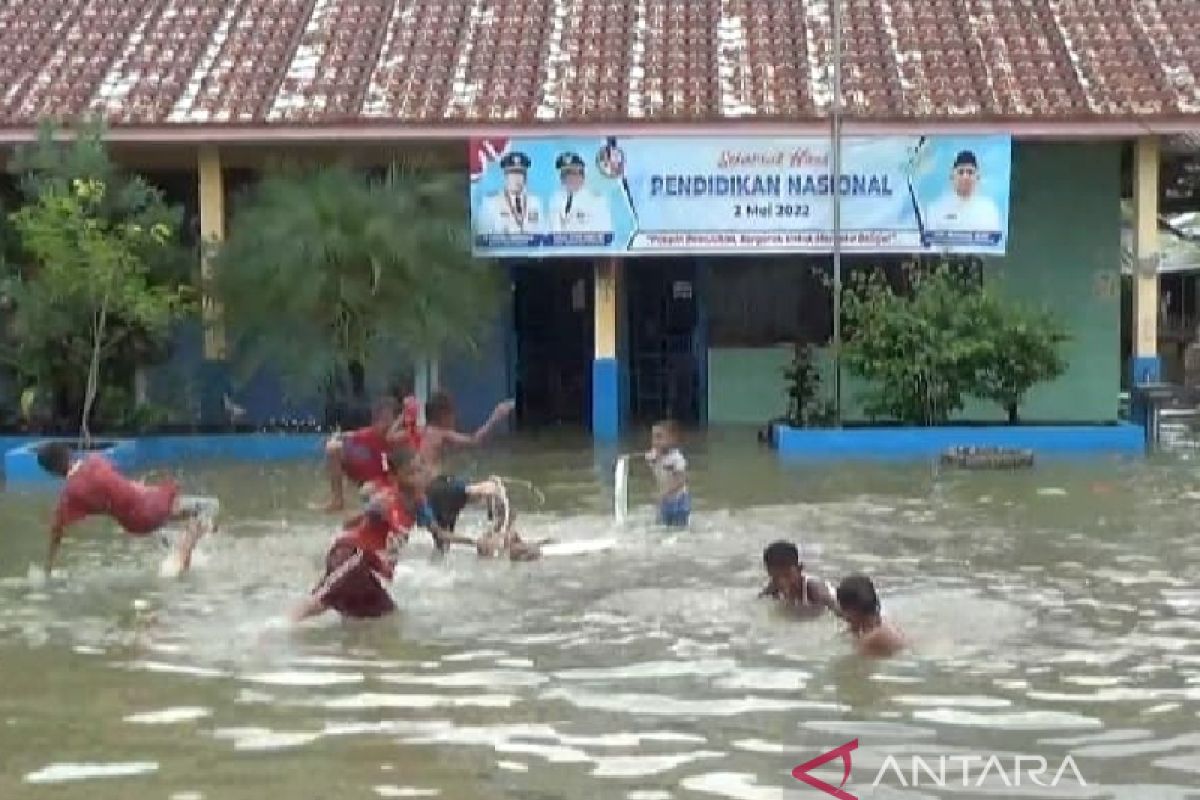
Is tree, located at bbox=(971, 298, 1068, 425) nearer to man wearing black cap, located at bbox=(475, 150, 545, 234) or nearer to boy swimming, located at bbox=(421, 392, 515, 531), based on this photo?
man wearing black cap, located at bbox=(475, 150, 545, 234)

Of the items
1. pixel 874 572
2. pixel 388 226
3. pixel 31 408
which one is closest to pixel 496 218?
pixel 388 226

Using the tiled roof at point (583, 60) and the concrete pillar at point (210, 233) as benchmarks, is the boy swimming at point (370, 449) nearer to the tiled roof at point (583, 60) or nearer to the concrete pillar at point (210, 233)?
the concrete pillar at point (210, 233)

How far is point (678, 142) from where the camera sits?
19.9 metres

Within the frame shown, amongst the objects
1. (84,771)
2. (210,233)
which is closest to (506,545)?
(84,771)

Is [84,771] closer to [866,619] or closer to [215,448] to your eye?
[866,619]

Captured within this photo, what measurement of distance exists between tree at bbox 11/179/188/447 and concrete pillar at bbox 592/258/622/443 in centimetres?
450

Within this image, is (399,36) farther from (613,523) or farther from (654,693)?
(654,693)

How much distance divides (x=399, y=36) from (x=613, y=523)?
35.0ft

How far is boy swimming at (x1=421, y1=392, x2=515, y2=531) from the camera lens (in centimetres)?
1190

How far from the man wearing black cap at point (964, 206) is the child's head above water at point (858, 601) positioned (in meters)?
12.2

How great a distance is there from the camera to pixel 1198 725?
6969 mm

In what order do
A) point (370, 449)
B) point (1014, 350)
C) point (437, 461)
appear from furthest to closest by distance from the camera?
1. point (1014, 350)
2. point (437, 461)
3. point (370, 449)

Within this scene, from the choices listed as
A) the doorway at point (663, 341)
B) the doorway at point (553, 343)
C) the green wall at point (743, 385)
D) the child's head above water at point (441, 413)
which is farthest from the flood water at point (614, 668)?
the doorway at point (553, 343)

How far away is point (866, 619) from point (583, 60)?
46.3 ft
